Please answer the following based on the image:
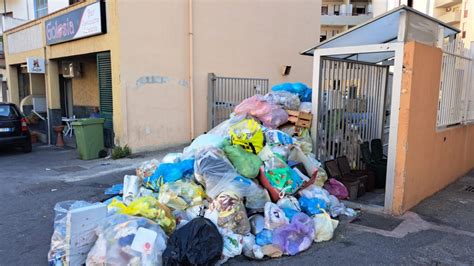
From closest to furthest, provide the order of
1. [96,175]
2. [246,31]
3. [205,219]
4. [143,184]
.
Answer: [205,219] → [143,184] → [96,175] → [246,31]

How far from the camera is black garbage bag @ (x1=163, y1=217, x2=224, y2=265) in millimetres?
3234

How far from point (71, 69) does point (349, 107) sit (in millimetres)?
8883

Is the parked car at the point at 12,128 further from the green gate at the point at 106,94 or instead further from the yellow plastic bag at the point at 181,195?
the yellow plastic bag at the point at 181,195

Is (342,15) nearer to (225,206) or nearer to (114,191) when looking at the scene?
(114,191)

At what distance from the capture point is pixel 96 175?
7.14 m

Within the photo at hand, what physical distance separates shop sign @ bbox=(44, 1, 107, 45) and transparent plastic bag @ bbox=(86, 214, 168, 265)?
6.58m

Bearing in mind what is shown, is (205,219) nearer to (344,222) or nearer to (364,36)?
(344,222)

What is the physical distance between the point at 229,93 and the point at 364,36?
5139 millimetres

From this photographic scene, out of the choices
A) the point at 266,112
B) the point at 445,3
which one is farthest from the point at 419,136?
the point at 445,3

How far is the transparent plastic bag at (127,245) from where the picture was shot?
318 cm

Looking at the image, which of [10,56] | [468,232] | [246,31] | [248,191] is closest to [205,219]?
[248,191]

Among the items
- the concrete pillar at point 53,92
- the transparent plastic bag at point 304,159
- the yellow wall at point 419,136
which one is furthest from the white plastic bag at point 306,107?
the concrete pillar at point 53,92

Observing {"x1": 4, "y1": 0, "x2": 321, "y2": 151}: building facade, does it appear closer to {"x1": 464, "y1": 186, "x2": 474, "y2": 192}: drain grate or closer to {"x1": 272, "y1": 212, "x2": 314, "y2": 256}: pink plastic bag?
{"x1": 272, "y1": 212, "x2": 314, "y2": 256}: pink plastic bag

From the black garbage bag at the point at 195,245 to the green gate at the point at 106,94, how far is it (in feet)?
20.2
